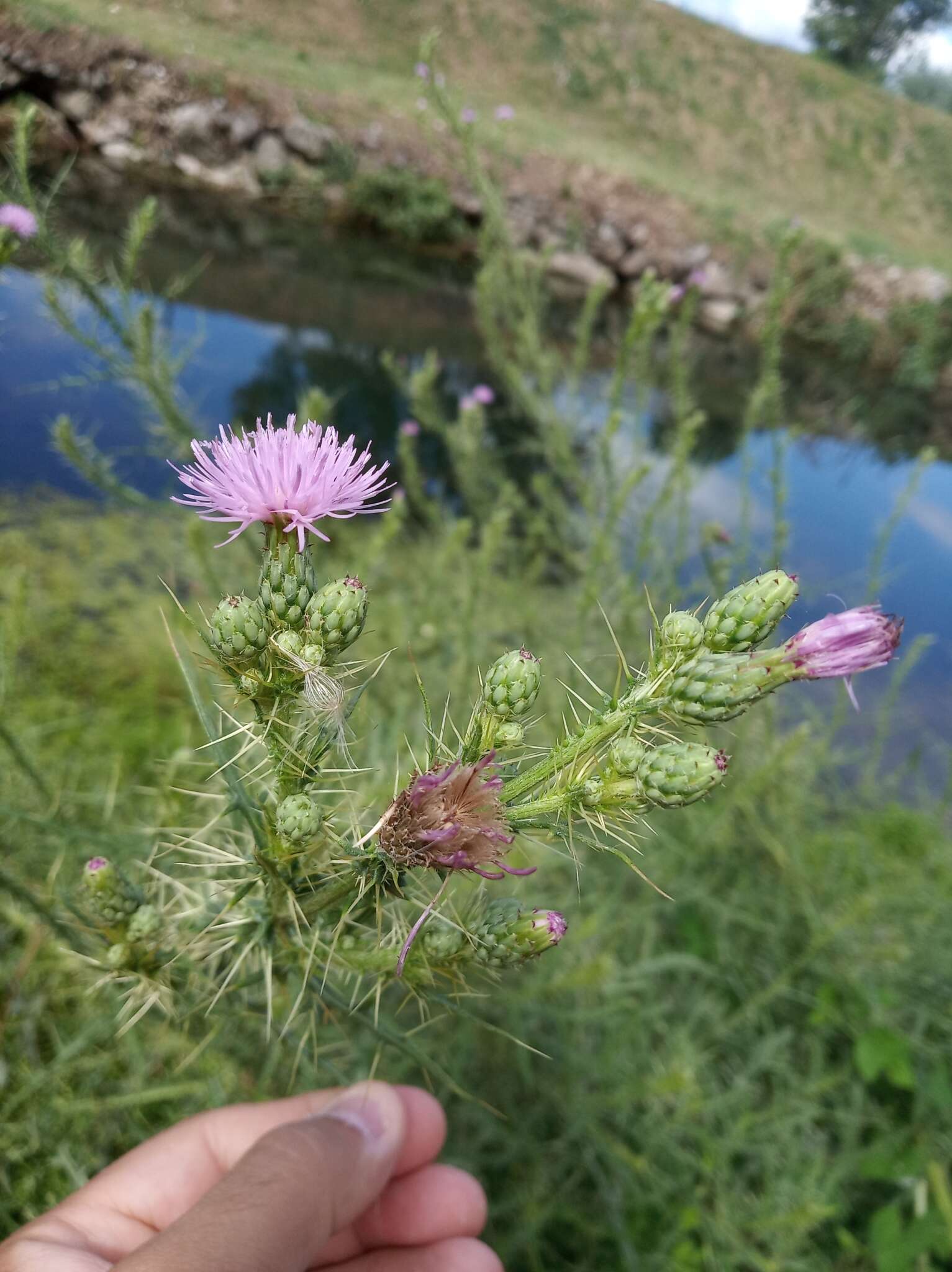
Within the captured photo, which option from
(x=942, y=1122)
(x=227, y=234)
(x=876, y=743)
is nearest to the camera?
(x=942, y=1122)

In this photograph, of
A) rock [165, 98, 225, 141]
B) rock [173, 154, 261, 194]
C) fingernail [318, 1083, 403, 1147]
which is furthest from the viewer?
rock [173, 154, 261, 194]

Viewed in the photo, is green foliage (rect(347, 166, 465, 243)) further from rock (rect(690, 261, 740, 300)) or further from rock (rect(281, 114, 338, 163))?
rock (rect(690, 261, 740, 300))

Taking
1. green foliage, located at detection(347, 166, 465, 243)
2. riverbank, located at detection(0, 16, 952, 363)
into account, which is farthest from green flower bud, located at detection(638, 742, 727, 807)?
green foliage, located at detection(347, 166, 465, 243)

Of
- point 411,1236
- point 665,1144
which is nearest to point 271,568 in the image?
point 411,1236

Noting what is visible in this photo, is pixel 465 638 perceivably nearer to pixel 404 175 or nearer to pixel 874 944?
pixel 874 944

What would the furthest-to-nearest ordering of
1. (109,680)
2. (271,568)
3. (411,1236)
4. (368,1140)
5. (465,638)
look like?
(109,680) → (465,638) → (411,1236) → (368,1140) → (271,568)

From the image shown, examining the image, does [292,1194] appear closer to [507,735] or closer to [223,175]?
[507,735]

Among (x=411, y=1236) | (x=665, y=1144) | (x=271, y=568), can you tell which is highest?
(x=271, y=568)
